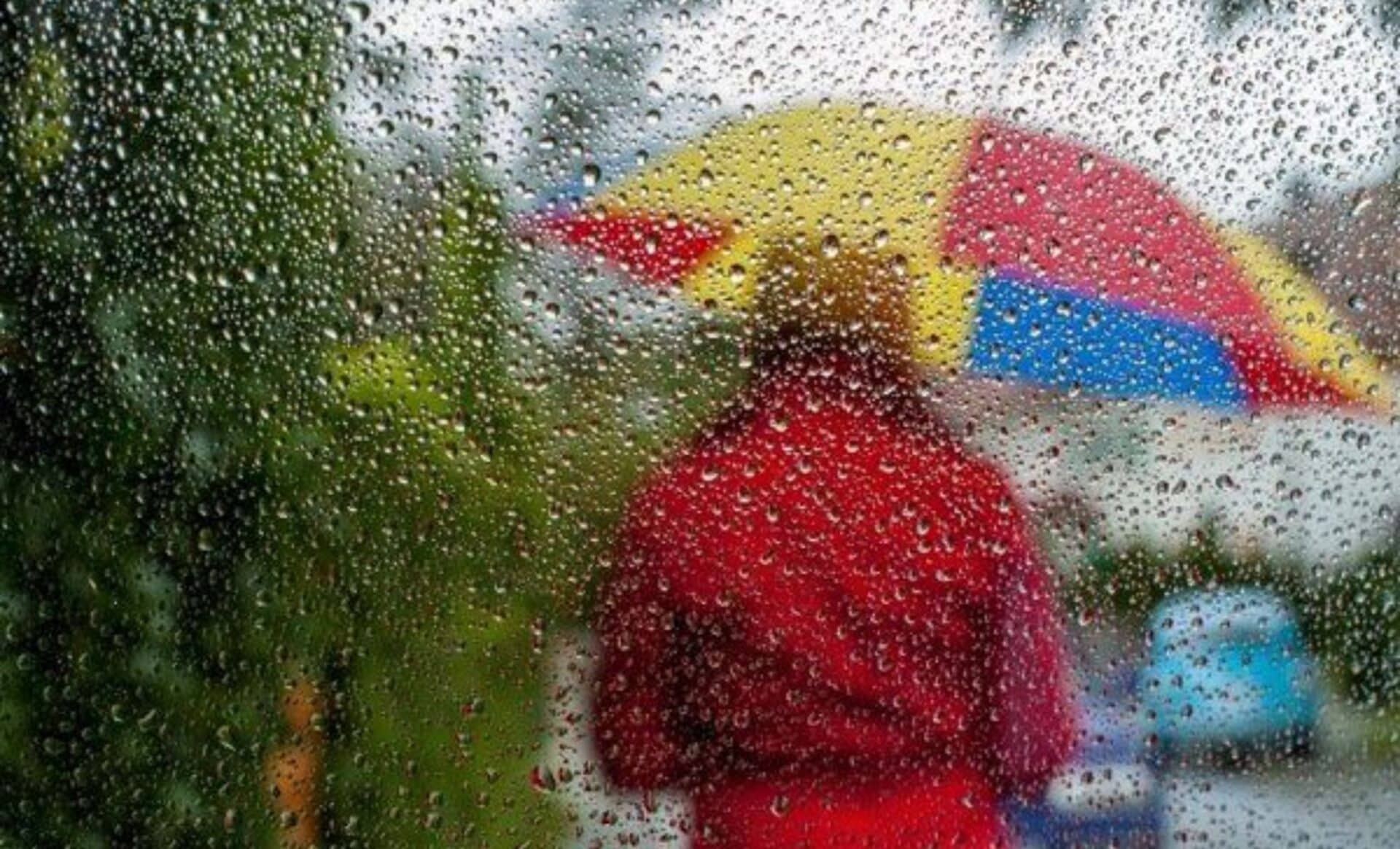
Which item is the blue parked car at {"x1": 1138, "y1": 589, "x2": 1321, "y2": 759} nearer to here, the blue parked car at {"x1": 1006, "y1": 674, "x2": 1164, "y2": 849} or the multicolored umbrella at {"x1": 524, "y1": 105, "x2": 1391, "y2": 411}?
the blue parked car at {"x1": 1006, "y1": 674, "x2": 1164, "y2": 849}

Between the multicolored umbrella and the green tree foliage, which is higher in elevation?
the multicolored umbrella

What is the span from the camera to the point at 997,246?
778 millimetres

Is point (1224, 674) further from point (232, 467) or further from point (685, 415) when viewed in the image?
point (232, 467)

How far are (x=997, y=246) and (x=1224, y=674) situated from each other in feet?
1.07

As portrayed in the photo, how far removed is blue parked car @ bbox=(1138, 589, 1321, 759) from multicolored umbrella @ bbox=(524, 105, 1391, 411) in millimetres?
137

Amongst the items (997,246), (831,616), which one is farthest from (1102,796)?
(997,246)

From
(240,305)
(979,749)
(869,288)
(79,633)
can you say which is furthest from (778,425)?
(79,633)

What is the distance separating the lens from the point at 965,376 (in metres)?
0.78

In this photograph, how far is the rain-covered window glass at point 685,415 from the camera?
75cm

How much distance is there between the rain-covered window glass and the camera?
75 cm

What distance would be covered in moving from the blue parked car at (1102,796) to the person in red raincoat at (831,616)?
0.05 feet

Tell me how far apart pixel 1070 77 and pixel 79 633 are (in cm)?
73

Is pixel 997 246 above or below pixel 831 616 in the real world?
above

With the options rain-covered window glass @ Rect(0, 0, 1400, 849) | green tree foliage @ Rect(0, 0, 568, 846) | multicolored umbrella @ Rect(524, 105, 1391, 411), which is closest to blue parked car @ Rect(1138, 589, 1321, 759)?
rain-covered window glass @ Rect(0, 0, 1400, 849)
